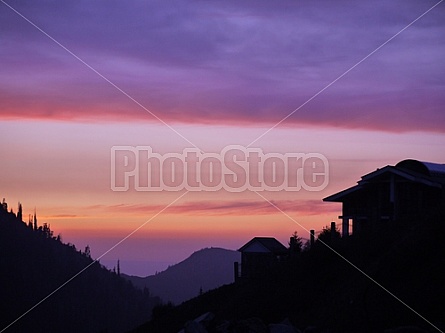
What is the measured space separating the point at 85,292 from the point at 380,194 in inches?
5349

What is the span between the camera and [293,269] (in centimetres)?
3972

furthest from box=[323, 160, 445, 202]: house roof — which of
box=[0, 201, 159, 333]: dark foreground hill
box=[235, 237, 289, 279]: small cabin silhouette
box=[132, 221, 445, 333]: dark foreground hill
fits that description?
box=[0, 201, 159, 333]: dark foreground hill

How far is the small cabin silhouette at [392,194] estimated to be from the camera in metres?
46.4

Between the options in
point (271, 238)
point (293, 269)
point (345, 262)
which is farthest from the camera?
point (271, 238)

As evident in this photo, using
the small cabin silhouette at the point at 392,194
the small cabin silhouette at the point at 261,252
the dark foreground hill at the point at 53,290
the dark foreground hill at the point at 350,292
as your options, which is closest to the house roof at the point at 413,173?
the small cabin silhouette at the point at 392,194

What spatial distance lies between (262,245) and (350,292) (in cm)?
2402

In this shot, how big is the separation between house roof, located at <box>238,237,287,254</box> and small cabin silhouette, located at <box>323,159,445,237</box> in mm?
5363

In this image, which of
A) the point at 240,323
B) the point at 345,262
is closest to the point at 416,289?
the point at 240,323

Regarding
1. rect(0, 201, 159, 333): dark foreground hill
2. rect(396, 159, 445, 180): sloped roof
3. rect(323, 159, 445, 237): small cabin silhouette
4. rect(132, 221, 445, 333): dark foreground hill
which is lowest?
rect(0, 201, 159, 333): dark foreground hill

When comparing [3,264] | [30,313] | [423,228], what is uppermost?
[423,228]

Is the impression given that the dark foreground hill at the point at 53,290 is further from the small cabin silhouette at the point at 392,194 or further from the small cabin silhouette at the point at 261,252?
the small cabin silhouette at the point at 392,194

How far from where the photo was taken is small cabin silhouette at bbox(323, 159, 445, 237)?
152 feet

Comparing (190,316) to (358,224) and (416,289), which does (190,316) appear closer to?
(358,224)

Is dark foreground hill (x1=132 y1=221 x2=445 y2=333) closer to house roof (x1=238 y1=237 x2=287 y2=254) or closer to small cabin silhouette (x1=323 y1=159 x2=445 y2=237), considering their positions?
small cabin silhouette (x1=323 y1=159 x2=445 y2=237)
